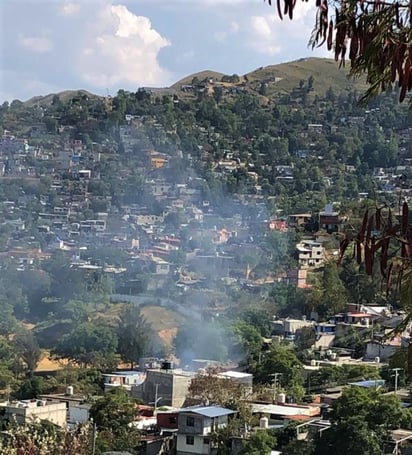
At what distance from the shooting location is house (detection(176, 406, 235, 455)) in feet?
29.6

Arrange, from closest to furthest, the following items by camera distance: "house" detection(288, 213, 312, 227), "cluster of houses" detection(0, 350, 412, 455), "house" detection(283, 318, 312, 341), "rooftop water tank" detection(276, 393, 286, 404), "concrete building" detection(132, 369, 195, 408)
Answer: "cluster of houses" detection(0, 350, 412, 455) < "rooftop water tank" detection(276, 393, 286, 404) < "concrete building" detection(132, 369, 195, 408) < "house" detection(283, 318, 312, 341) < "house" detection(288, 213, 312, 227)

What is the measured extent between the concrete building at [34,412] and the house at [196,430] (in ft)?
3.60

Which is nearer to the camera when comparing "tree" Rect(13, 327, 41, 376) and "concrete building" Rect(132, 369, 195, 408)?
"concrete building" Rect(132, 369, 195, 408)

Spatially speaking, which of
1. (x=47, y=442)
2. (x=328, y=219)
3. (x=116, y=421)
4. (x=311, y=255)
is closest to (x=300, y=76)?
(x=328, y=219)

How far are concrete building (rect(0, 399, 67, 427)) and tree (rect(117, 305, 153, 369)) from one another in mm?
5167

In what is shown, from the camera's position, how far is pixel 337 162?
34938 millimetres

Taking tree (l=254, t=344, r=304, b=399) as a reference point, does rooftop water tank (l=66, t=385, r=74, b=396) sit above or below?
below

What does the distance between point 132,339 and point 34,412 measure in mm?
5934

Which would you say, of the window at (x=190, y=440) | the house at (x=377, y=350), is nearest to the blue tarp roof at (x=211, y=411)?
the window at (x=190, y=440)

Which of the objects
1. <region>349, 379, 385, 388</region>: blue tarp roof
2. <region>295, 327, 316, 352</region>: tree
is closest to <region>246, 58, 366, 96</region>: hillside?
<region>295, 327, 316, 352</region>: tree

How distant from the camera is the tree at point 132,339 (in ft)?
50.8

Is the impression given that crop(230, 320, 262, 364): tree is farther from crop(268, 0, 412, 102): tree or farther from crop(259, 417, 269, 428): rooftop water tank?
crop(268, 0, 412, 102): tree

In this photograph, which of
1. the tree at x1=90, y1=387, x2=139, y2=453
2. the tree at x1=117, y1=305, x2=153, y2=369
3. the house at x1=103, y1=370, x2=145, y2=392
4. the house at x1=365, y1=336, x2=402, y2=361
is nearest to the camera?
the tree at x1=90, y1=387, x2=139, y2=453

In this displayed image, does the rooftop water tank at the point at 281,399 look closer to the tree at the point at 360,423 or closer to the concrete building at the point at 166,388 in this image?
the concrete building at the point at 166,388
